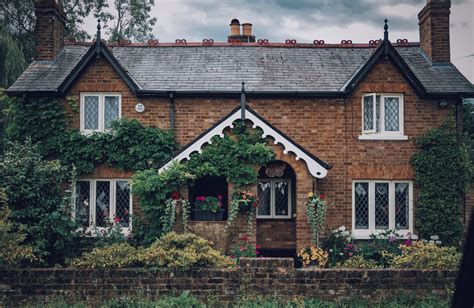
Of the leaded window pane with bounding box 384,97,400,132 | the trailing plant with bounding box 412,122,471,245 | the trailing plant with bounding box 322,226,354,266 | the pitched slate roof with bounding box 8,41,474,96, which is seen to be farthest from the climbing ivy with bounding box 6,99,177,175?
the trailing plant with bounding box 412,122,471,245

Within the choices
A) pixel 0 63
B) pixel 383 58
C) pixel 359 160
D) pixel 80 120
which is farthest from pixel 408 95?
pixel 0 63

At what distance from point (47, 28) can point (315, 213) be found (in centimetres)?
1130

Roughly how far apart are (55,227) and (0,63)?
1475 centimetres

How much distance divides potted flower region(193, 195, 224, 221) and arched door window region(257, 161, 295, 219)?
2541 mm

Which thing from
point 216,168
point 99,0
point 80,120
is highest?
point 99,0

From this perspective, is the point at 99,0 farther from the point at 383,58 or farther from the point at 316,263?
the point at 316,263

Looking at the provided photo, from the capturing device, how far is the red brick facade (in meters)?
16.3

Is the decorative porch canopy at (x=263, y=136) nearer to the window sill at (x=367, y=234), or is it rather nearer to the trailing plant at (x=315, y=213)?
the trailing plant at (x=315, y=213)

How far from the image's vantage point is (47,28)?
693 inches

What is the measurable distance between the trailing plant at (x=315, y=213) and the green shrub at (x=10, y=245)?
7.41 meters

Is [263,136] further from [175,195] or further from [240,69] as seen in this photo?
[240,69]

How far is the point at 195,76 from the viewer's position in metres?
17.2

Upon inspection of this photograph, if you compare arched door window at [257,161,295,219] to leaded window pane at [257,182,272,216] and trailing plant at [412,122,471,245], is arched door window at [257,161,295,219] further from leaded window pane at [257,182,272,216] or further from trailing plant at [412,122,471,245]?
trailing plant at [412,122,471,245]

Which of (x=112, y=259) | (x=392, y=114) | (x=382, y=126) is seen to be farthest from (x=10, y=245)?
(x=392, y=114)
